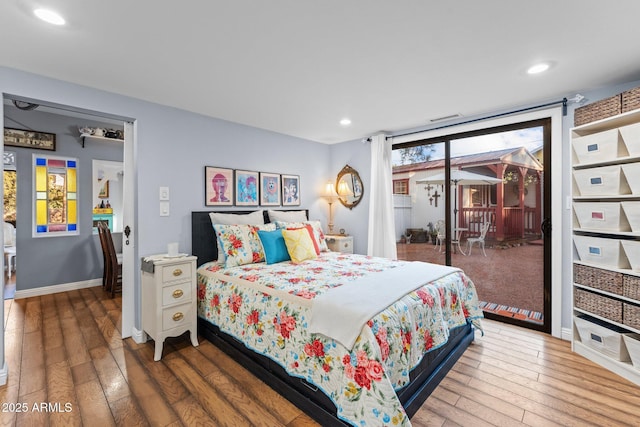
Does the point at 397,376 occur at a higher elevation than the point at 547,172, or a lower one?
lower

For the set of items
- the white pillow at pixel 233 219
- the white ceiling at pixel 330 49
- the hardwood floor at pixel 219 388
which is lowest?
the hardwood floor at pixel 219 388

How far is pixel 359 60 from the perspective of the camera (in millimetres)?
2146

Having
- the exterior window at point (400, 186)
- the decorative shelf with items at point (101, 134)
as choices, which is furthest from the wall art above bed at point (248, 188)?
the decorative shelf with items at point (101, 134)

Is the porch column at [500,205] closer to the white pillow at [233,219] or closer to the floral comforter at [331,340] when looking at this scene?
the floral comforter at [331,340]

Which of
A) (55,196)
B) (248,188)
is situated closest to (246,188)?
(248,188)

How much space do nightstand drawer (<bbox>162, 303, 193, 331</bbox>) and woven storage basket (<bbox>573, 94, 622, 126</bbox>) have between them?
3.98m

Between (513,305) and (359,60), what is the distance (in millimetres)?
3259

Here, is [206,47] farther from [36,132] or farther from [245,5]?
[36,132]

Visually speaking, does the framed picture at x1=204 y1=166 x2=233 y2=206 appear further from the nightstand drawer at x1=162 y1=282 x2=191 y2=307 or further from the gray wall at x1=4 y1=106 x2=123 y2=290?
the gray wall at x1=4 y1=106 x2=123 y2=290

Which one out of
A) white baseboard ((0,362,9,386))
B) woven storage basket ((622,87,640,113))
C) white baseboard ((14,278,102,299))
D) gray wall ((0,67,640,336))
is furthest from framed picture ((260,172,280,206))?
woven storage basket ((622,87,640,113))

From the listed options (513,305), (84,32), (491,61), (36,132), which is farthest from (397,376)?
(36,132)

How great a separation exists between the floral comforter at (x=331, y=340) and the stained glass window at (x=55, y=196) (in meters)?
3.05

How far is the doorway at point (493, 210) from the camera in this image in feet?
10.2

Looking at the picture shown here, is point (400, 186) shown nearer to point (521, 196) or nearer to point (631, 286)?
point (521, 196)
